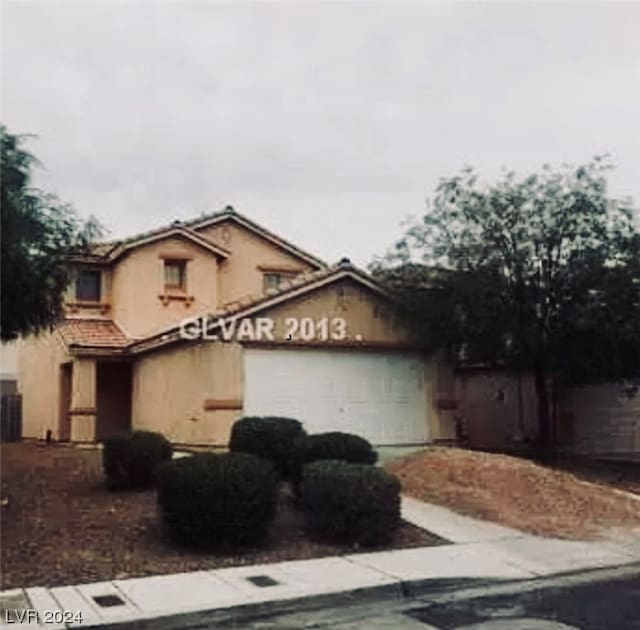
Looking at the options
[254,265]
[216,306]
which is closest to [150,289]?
[216,306]

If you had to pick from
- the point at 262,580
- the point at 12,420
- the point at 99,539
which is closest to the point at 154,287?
the point at 12,420

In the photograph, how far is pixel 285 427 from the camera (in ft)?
50.1

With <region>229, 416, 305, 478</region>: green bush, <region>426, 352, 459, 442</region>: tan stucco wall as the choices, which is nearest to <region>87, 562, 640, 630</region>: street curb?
<region>229, 416, 305, 478</region>: green bush

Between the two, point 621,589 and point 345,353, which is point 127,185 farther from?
point 621,589

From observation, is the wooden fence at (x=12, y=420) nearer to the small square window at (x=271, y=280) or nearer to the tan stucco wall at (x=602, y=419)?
the small square window at (x=271, y=280)

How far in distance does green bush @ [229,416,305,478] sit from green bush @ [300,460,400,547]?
9.44ft

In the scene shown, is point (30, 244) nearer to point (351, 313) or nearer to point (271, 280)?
point (351, 313)

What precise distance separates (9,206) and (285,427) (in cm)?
648

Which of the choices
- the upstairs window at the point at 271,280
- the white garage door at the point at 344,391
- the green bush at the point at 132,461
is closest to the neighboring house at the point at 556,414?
the white garage door at the point at 344,391

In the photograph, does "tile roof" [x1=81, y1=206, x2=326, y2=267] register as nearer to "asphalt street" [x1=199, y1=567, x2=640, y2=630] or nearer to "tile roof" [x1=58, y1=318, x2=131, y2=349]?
"tile roof" [x1=58, y1=318, x2=131, y2=349]

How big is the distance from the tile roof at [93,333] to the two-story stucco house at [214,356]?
36 millimetres

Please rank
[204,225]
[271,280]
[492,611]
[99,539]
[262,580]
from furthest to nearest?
[271,280] → [204,225] → [99,539] → [262,580] → [492,611]

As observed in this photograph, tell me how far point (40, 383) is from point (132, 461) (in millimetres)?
14108

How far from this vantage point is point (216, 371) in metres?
19.0
